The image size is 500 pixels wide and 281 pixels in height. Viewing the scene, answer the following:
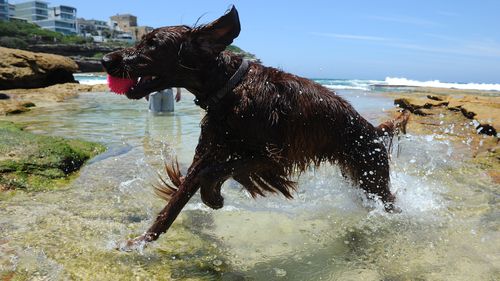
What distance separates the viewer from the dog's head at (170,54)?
3.06 m

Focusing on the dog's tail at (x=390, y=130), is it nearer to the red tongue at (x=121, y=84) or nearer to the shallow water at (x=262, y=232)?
the shallow water at (x=262, y=232)

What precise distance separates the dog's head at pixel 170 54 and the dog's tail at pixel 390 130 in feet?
5.84

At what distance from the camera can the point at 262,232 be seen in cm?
376

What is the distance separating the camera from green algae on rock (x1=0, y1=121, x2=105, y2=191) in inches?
181

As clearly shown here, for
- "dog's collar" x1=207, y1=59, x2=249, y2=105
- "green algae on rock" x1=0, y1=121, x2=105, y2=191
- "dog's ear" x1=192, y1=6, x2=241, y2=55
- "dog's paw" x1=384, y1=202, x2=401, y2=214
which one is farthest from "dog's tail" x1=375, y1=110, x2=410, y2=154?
"green algae on rock" x1=0, y1=121, x2=105, y2=191

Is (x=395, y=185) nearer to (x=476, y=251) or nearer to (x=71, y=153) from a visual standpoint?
(x=476, y=251)

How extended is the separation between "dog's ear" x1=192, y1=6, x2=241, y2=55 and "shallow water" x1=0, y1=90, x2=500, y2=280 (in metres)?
1.50

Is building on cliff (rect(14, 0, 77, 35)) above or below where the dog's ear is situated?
above

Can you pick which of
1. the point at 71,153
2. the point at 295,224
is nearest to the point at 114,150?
the point at 71,153

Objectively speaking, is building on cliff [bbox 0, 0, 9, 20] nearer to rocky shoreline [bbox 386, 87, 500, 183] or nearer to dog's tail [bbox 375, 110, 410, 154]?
rocky shoreline [bbox 386, 87, 500, 183]

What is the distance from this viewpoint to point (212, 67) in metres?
3.17

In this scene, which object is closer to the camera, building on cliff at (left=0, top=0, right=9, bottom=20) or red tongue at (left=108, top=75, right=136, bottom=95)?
red tongue at (left=108, top=75, right=136, bottom=95)

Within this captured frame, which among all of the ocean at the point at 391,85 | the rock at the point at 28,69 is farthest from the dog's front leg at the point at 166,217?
the ocean at the point at 391,85

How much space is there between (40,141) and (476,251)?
5074mm
